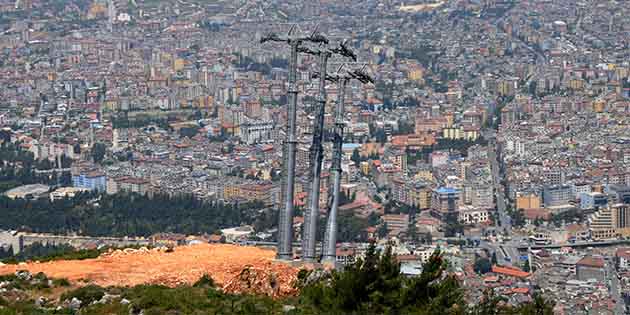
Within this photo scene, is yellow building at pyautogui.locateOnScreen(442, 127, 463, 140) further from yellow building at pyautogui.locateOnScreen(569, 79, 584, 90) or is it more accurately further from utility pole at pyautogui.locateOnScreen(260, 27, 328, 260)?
utility pole at pyautogui.locateOnScreen(260, 27, 328, 260)

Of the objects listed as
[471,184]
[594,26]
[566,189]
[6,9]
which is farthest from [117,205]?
[6,9]

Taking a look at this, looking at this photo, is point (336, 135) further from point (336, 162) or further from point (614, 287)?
point (614, 287)

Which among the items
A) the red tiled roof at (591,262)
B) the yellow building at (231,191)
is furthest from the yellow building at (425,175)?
the red tiled roof at (591,262)

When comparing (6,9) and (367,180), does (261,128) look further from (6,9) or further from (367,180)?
(6,9)

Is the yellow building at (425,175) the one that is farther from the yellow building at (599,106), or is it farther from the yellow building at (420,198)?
the yellow building at (599,106)

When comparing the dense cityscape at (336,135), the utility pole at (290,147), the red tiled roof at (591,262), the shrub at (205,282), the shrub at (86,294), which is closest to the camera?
the shrub at (86,294)

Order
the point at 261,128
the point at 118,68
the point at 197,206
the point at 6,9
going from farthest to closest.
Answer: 1. the point at 6,9
2. the point at 118,68
3. the point at 261,128
4. the point at 197,206

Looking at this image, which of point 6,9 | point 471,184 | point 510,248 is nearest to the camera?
point 510,248
